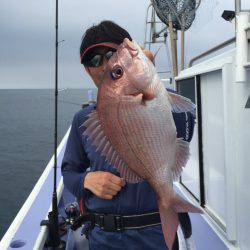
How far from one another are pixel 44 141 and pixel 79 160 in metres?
30.0

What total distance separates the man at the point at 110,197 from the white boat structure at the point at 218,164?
1089 millimetres

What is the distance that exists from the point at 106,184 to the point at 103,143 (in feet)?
1.23

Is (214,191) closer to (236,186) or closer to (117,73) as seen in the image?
(236,186)

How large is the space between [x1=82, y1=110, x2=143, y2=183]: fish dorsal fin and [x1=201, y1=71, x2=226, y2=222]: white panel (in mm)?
1980

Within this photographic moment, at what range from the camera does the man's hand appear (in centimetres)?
205

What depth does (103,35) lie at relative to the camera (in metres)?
2.24

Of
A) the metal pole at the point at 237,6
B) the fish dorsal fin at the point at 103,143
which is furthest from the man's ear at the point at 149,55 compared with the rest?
the metal pole at the point at 237,6

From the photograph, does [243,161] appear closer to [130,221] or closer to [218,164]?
[218,164]

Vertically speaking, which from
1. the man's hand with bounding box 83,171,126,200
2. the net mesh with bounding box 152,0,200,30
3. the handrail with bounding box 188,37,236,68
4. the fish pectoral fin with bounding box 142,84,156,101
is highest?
the net mesh with bounding box 152,0,200,30

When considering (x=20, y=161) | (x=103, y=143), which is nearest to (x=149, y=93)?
(x=103, y=143)

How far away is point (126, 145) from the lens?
1.72 m

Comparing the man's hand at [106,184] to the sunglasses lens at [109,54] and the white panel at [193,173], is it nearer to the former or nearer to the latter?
the sunglasses lens at [109,54]

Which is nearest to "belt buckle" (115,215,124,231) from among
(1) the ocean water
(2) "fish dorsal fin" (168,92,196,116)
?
(2) "fish dorsal fin" (168,92,196,116)

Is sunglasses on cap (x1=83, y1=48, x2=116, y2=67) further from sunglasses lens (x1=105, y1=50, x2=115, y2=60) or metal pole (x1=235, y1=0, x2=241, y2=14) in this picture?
metal pole (x1=235, y1=0, x2=241, y2=14)
